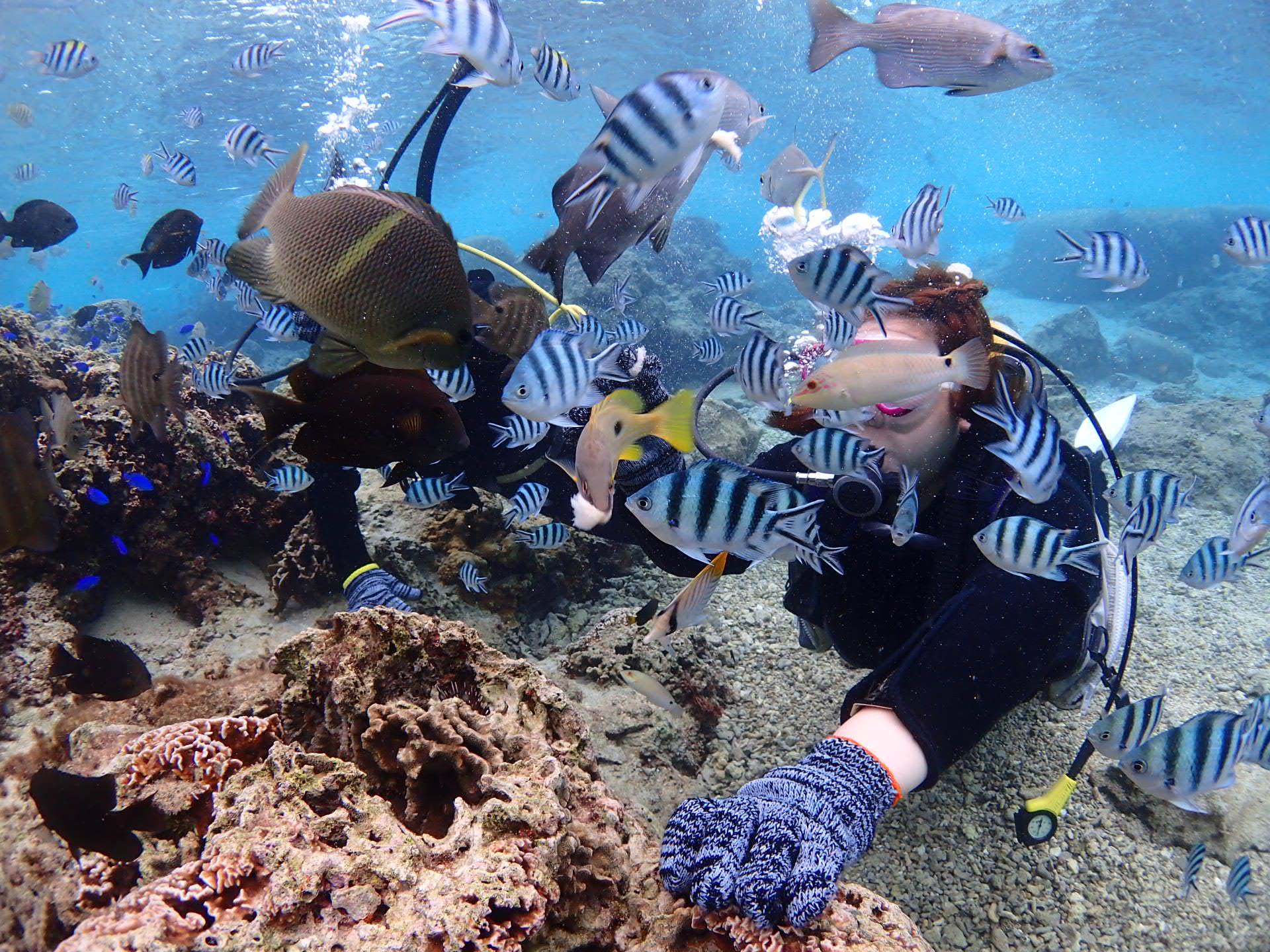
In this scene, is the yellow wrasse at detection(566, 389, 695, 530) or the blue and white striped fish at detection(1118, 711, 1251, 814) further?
the blue and white striped fish at detection(1118, 711, 1251, 814)

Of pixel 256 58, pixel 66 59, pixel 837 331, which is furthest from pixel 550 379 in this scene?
pixel 66 59

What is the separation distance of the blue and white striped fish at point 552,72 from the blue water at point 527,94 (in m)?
13.6

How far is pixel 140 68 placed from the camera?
79.1ft

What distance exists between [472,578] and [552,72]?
338 centimetres

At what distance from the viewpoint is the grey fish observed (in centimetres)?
241

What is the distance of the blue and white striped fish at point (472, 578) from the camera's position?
164 inches

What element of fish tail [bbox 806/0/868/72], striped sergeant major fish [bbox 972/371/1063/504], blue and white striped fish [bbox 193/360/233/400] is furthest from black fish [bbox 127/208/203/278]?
striped sergeant major fish [bbox 972/371/1063/504]

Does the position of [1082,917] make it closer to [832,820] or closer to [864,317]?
[832,820]

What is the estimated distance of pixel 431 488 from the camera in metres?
3.48

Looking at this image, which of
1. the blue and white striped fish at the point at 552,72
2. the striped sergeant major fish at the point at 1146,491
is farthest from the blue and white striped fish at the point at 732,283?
the striped sergeant major fish at the point at 1146,491

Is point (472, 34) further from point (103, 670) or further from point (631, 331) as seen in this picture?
point (103, 670)

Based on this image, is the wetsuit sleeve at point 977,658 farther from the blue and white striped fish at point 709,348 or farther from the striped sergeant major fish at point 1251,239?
the striped sergeant major fish at point 1251,239

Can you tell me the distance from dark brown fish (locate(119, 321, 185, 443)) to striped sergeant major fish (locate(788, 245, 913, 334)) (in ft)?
10.8

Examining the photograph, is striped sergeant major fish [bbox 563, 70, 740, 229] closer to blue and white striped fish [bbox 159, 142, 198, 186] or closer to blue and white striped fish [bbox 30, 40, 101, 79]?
blue and white striped fish [bbox 159, 142, 198, 186]
